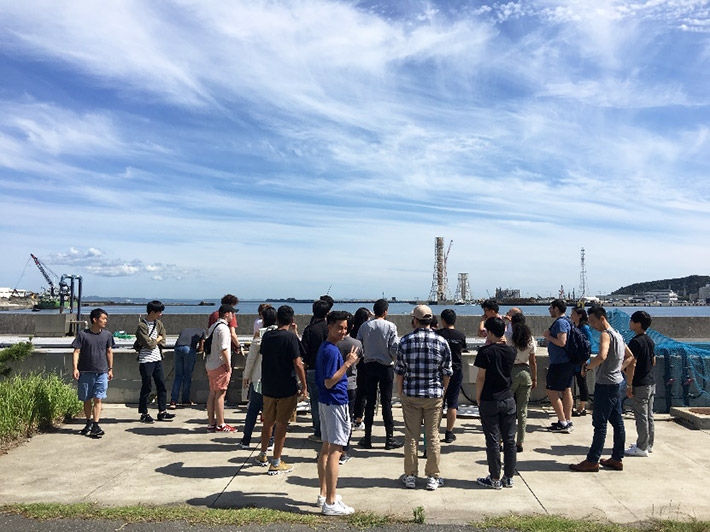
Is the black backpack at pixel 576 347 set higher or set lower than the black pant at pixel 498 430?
higher

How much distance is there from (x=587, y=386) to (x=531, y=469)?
3850 mm

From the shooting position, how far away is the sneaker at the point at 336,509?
506 centimetres

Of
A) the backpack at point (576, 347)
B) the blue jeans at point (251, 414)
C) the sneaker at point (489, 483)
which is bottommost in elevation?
the sneaker at point (489, 483)

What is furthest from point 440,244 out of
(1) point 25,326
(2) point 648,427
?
(2) point 648,427

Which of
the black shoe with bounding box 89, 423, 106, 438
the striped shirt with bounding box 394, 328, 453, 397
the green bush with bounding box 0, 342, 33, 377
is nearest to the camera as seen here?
the striped shirt with bounding box 394, 328, 453, 397

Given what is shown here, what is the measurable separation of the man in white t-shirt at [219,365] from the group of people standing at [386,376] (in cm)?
2

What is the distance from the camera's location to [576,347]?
8148 millimetres

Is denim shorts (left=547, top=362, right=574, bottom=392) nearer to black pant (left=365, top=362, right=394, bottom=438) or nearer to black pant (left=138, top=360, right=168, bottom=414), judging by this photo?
black pant (left=365, top=362, right=394, bottom=438)

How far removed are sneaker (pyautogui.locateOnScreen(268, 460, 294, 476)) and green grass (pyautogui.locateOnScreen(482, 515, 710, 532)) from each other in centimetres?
244

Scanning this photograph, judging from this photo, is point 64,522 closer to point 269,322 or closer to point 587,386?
point 269,322

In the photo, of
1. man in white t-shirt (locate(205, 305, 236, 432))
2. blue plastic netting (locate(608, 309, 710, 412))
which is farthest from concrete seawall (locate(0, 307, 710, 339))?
man in white t-shirt (locate(205, 305, 236, 432))

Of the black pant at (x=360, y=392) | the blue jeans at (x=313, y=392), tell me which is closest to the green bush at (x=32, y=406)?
the blue jeans at (x=313, y=392)

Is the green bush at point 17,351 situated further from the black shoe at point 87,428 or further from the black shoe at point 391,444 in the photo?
the black shoe at point 391,444

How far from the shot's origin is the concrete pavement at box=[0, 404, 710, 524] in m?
5.38
